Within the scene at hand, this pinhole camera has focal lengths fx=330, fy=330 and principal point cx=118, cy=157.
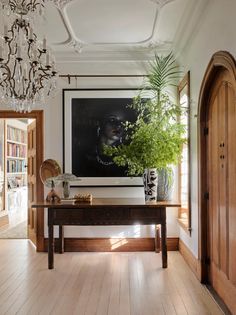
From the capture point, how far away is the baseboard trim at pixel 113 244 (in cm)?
496

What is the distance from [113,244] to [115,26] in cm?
307

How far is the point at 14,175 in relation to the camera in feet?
29.6

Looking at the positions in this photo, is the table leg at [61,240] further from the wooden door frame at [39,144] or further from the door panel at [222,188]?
the door panel at [222,188]

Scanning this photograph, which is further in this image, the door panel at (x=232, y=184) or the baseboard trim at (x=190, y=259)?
the baseboard trim at (x=190, y=259)

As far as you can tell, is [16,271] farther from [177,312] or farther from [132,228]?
[177,312]

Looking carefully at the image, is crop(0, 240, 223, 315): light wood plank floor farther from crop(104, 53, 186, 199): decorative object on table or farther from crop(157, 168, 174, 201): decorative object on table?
crop(104, 53, 186, 199): decorative object on table

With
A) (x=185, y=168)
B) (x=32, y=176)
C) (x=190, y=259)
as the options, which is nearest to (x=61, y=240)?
(x=32, y=176)

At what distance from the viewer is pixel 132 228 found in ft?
16.5

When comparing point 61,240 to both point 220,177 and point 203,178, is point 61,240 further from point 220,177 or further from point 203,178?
point 220,177

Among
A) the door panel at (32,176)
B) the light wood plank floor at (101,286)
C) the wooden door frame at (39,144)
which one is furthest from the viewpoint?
the door panel at (32,176)

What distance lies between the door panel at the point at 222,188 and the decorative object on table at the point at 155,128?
0.83 meters

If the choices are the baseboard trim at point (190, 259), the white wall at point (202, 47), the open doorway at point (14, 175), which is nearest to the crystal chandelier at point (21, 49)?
the white wall at point (202, 47)

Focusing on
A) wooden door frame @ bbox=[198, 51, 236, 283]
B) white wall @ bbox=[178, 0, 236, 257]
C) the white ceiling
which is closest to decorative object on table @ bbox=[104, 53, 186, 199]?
white wall @ bbox=[178, 0, 236, 257]

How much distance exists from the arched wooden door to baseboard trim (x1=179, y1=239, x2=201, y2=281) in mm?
144
